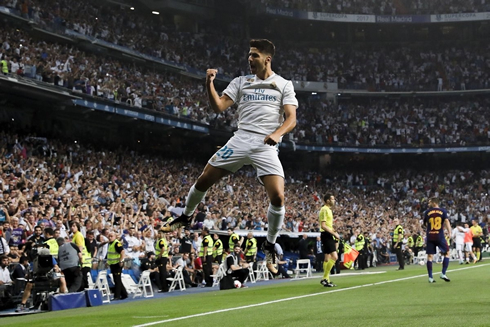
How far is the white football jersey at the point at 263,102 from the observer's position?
8203 millimetres

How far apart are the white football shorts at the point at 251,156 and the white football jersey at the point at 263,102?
163 mm

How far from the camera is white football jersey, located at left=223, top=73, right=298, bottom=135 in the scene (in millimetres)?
8203

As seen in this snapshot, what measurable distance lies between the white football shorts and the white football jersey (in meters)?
0.16

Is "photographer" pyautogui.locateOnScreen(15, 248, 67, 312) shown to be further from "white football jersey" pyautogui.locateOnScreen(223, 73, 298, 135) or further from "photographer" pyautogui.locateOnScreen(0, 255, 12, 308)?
"white football jersey" pyautogui.locateOnScreen(223, 73, 298, 135)

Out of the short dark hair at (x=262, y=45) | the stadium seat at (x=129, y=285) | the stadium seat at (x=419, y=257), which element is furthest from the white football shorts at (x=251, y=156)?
the stadium seat at (x=419, y=257)

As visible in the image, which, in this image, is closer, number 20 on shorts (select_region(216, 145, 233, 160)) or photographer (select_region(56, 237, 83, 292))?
number 20 on shorts (select_region(216, 145, 233, 160))

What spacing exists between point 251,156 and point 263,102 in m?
0.70

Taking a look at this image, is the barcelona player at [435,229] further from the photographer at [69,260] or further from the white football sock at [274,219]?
the white football sock at [274,219]

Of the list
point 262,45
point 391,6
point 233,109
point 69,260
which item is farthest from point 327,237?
point 391,6

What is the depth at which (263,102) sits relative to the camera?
27.0ft

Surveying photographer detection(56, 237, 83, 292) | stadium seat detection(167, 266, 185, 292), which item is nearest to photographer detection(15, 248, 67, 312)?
photographer detection(56, 237, 83, 292)

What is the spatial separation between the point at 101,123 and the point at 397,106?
2800cm

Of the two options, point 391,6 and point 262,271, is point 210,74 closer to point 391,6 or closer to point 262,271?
point 262,271

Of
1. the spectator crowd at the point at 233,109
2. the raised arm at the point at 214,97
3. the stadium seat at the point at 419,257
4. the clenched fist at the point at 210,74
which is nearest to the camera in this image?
the clenched fist at the point at 210,74
